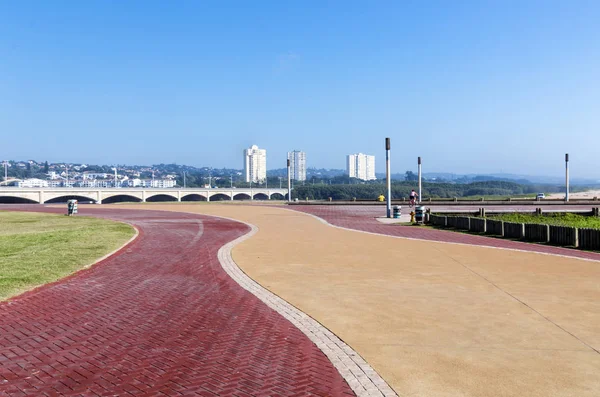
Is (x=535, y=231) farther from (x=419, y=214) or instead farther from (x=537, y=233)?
(x=419, y=214)

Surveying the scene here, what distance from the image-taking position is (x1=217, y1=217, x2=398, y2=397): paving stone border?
582 cm

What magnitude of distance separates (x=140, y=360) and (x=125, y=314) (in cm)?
264

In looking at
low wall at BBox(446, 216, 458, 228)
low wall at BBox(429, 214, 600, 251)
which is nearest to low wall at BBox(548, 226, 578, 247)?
low wall at BBox(429, 214, 600, 251)

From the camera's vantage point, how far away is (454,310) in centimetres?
931

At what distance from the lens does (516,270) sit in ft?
44.4

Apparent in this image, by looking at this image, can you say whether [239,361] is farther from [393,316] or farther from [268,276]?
[268,276]

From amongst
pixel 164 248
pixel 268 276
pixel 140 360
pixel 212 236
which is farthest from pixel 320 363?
pixel 212 236

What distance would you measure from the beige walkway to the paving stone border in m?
0.16

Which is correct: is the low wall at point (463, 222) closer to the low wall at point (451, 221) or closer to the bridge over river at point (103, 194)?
the low wall at point (451, 221)

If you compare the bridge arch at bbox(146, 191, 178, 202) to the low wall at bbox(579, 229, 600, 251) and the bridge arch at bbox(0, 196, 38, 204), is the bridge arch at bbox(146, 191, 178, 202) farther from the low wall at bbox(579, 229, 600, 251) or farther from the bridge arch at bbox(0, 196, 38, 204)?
the low wall at bbox(579, 229, 600, 251)

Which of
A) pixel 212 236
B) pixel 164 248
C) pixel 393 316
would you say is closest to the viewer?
pixel 393 316

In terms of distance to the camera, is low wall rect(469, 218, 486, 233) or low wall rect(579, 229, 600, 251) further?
low wall rect(469, 218, 486, 233)

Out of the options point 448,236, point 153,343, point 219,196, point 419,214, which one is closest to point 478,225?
point 448,236

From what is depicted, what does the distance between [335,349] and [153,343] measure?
2.66 meters
